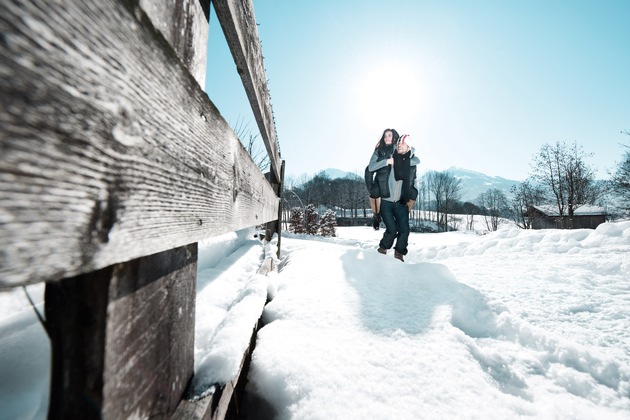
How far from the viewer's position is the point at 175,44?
0.58 meters

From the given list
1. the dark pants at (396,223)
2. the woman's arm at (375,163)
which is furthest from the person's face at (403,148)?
the dark pants at (396,223)

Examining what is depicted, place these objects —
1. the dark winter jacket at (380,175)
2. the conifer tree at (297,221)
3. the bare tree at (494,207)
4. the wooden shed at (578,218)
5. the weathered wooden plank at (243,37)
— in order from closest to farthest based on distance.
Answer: the weathered wooden plank at (243,37), the dark winter jacket at (380,175), the conifer tree at (297,221), the wooden shed at (578,218), the bare tree at (494,207)

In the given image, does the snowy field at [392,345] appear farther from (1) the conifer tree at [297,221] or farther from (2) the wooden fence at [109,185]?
(1) the conifer tree at [297,221]

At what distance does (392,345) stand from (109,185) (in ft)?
4.71

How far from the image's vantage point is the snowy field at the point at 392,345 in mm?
954

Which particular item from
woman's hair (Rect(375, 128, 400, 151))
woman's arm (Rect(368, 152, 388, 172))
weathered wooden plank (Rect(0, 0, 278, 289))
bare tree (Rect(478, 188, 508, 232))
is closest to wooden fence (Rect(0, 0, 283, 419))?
weathered wooden plank (Rect(0, 0, 278, 289))

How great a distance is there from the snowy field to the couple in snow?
1804mm

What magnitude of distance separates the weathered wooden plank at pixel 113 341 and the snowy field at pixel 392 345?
0.24 metres

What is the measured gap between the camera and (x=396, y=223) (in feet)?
14.4

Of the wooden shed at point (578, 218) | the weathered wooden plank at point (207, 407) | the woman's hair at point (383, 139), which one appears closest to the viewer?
the weathered wooden plank at point (207, 407)

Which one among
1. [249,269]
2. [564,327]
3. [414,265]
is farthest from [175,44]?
[414,265]

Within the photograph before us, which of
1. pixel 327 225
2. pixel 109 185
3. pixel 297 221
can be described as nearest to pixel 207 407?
pixel 109 185

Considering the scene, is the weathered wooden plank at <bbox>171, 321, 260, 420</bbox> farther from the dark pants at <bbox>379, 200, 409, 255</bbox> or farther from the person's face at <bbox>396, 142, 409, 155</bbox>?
the person's face at <bbox>396, 142, 409, 155</bbox>

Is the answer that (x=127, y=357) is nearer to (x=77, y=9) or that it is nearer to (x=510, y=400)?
(x=77, y=9)
